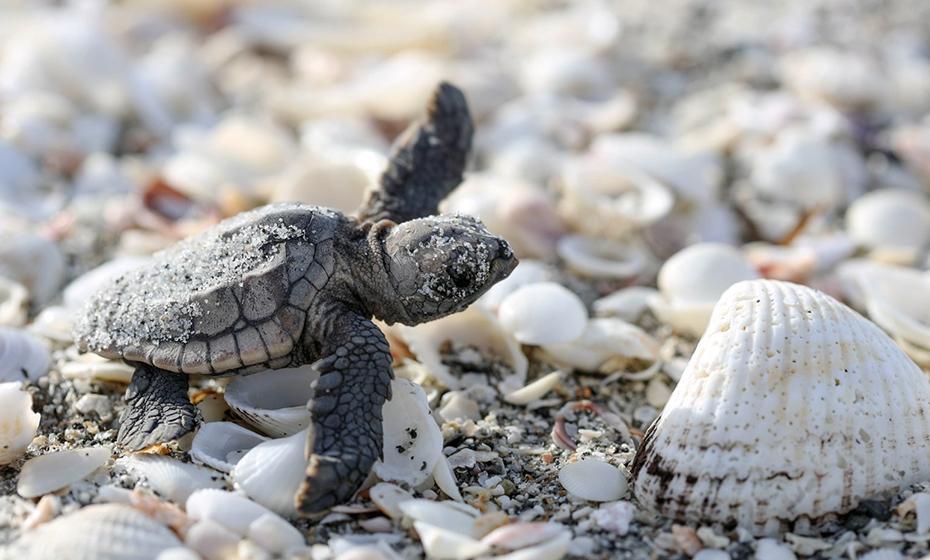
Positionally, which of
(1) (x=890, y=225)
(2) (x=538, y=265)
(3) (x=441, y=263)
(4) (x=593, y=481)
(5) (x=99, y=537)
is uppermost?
(1) (x=890, y=225)

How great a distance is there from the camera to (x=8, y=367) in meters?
2.48

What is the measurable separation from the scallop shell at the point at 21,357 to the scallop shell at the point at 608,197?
1892mm

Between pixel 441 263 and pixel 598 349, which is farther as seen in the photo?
pixel 598 349

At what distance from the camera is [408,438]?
2133 mm

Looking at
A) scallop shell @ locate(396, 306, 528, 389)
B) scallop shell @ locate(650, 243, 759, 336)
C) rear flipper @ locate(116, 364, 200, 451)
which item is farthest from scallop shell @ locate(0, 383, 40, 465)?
scallop shell @ locate(650, 243, 759, 336)

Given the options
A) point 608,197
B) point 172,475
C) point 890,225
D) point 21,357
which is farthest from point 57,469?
point 890,225

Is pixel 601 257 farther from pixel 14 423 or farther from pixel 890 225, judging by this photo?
pixel 14 423

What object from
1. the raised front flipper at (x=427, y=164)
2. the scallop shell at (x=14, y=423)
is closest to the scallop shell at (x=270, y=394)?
the scallop shell at (x=14, y=423)

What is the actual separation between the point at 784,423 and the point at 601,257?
1595 mm

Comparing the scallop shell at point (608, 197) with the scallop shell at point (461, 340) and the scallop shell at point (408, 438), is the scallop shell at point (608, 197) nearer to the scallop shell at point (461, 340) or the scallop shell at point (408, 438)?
the scallop shell at point (461, 340)

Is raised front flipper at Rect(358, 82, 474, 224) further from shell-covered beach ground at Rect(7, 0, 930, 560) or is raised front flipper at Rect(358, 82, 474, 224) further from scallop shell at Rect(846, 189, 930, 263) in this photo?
scallop shell at Rect(846, 189, 930, 263)

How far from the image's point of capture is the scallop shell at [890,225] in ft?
11.9

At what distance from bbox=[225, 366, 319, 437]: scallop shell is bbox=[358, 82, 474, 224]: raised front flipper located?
21.7 inches

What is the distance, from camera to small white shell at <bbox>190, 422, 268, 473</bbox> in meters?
2.10
